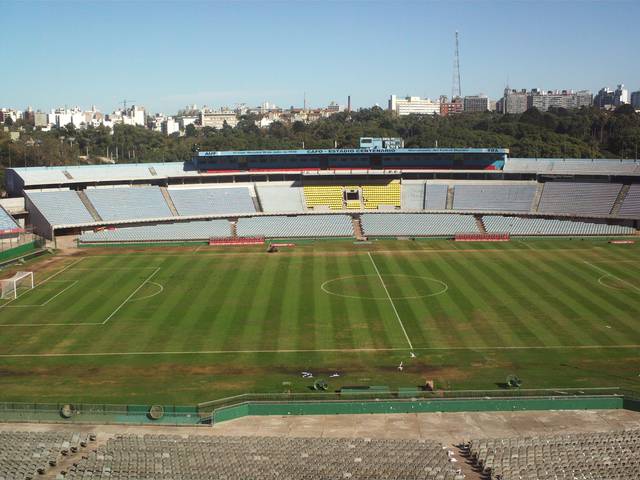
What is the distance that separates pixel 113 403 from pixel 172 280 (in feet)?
82.0

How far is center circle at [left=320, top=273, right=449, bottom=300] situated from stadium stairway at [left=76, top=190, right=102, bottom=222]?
34516 millimetres

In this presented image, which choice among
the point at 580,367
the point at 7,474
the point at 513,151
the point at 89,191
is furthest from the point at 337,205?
the point at 7,474

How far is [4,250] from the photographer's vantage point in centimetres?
6731

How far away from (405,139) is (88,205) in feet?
289

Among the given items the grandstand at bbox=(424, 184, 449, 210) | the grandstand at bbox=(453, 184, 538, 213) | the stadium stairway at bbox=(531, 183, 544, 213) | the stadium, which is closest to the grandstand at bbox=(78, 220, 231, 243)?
the stadium

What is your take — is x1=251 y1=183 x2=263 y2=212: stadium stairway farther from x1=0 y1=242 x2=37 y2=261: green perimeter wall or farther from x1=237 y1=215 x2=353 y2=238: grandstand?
x1=0 y1=242 x2=37 y2=261: green perimeter wall

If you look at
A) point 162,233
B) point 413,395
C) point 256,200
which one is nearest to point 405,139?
point 256,200

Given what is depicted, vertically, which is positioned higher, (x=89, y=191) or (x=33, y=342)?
(x=89, y=191)

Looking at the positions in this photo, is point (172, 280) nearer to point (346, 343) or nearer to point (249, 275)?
point (249, 275)

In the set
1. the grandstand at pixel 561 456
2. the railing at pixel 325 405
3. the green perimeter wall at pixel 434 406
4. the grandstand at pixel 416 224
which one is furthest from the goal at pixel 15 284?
the grandstand at pixel 561 456

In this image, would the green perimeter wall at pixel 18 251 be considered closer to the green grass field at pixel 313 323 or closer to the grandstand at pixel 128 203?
the green grass field at pixel 313 323

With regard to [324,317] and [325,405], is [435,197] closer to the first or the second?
[324,317]

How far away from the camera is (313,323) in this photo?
155ft

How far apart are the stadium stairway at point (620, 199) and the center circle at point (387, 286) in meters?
34.2
